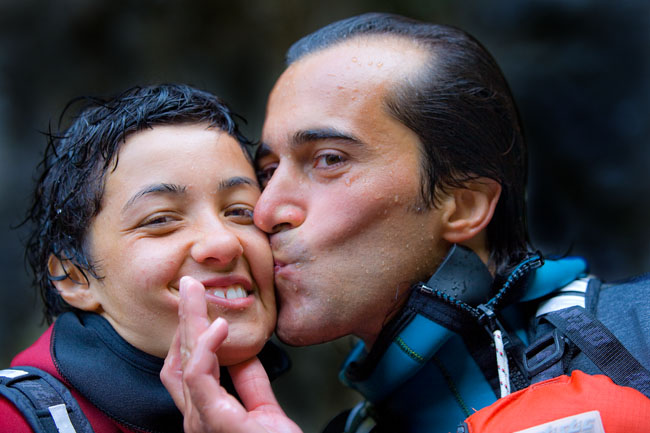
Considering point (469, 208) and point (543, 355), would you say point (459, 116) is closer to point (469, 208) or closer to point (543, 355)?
point (469, 208)

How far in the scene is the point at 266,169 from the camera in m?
Result: 1.84

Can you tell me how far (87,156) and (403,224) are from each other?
920 millimetres

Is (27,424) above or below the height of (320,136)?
below

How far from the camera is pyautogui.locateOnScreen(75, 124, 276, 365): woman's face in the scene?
1407 mm

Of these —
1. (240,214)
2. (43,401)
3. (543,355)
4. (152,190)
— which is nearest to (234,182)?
(240,214)

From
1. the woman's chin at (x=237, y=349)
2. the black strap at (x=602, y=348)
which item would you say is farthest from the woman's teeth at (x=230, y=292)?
the black strap at (x=602, y=348)

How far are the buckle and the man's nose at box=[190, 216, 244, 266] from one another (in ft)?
2.62

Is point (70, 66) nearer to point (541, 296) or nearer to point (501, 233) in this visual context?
point (501, 233)

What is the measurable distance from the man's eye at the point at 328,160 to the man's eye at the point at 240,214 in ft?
0.84

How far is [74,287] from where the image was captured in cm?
158

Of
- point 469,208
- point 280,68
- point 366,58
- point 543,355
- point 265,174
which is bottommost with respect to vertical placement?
point 543,355

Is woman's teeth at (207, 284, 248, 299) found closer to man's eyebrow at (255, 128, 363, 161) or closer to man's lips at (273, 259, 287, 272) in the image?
man's lips at (273, 259, 287, 272)

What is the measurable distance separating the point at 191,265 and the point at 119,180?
310mm

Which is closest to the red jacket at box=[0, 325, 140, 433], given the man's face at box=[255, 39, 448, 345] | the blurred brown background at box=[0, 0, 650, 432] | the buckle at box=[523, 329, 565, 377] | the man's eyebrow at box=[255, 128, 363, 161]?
the man's face at box=[255, 39, 448, 345]
